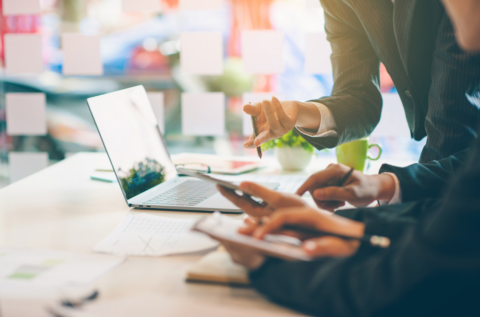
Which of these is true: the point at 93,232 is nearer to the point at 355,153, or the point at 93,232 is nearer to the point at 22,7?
the point at 355,153

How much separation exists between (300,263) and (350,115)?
34.9 inches

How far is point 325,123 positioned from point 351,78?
25cm

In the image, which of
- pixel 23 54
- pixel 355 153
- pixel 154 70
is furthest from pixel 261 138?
pixel 154 70

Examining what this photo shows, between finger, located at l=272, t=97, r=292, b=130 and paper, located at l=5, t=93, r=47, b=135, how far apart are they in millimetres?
2534

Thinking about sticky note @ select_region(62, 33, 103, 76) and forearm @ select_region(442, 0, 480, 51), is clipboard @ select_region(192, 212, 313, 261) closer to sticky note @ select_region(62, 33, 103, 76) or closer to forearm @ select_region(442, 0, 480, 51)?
forearm @ select_region(442, 0, 480, 51)

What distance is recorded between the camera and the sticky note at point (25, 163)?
3143 mm

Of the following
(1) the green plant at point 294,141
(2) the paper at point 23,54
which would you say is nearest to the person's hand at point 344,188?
(1) the green plant at point 294,141

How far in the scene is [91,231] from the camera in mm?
875

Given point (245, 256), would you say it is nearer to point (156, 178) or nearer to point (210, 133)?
point (156, 178)

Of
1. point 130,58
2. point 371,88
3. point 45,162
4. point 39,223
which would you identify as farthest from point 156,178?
point 130,58

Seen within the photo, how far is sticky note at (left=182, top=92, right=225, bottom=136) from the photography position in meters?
2.90

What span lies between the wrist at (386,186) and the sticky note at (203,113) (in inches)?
81.8

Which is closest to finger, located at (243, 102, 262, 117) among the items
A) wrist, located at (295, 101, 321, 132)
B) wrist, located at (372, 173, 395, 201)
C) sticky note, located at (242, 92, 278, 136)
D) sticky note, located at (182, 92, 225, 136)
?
wrist, located at (295, 101, 321, 132)

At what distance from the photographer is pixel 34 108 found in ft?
10.1
